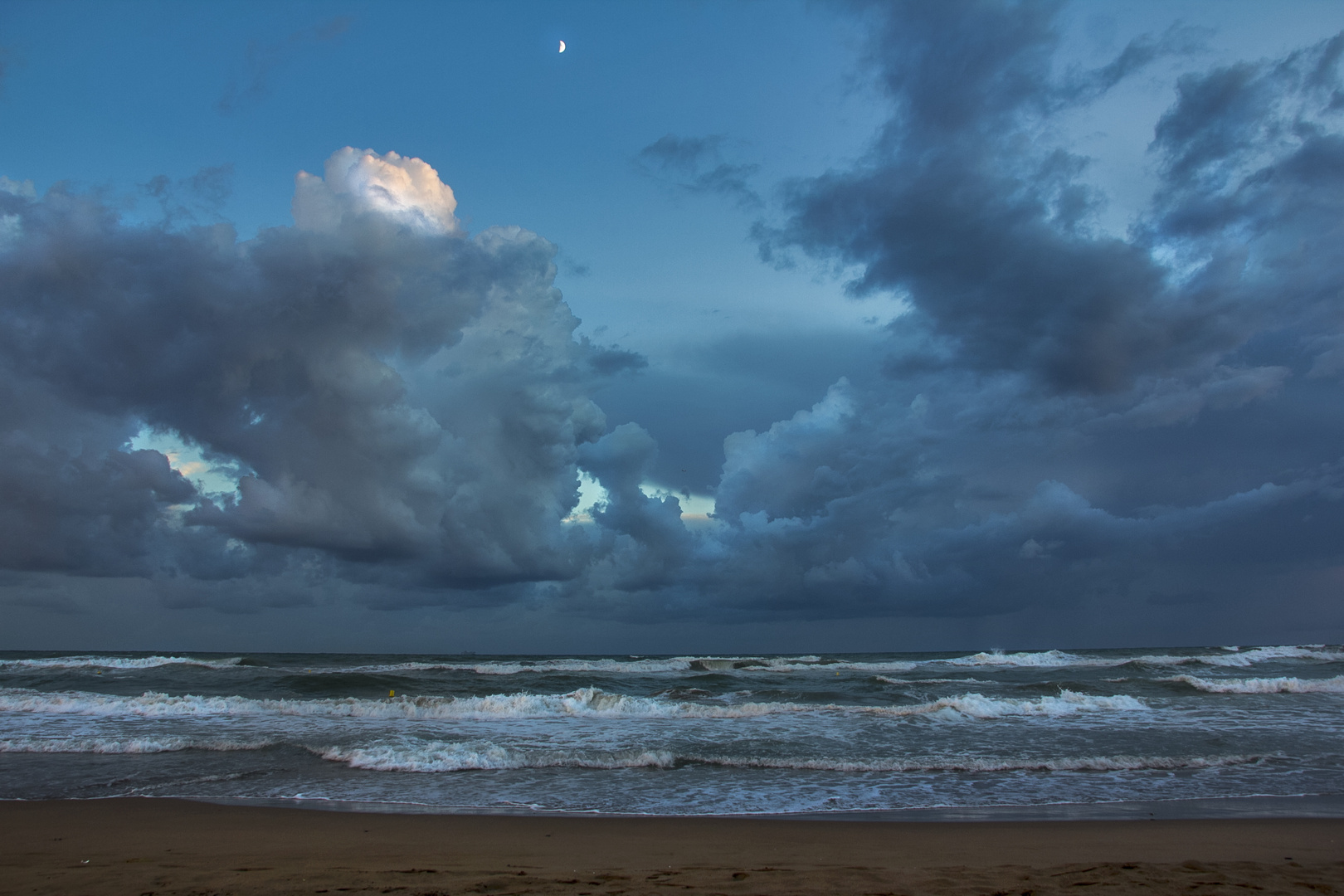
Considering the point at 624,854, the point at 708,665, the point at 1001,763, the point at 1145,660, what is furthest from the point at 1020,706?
the point at 1145,660

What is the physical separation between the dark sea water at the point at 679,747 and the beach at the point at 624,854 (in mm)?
1289

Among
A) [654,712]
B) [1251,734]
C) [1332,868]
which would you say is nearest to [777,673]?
[654,712]

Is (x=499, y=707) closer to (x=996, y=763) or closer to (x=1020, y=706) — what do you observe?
(x=996, y=763)

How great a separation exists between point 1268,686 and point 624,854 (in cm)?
3593

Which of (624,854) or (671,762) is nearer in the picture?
(624,854)

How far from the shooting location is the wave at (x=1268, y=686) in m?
29.7

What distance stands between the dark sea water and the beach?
1289 mm

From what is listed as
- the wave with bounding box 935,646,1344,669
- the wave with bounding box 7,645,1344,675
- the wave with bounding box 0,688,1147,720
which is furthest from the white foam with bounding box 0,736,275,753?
the wave with bounding box 935,646,1344,669

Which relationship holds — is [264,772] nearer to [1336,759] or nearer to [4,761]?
[4,761]

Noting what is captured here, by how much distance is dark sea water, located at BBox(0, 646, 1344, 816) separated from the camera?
1195cm

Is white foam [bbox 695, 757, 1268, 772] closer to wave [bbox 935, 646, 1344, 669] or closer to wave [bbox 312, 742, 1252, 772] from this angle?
wave [bbox 312, 742, 1252, 772]

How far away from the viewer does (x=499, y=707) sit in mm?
22703

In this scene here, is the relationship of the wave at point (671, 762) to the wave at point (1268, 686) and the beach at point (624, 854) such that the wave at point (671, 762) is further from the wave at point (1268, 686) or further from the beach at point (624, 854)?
the wave at point (1268, 686)

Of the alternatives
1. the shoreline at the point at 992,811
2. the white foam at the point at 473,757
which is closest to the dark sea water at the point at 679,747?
the white foam at the point at 473,757
